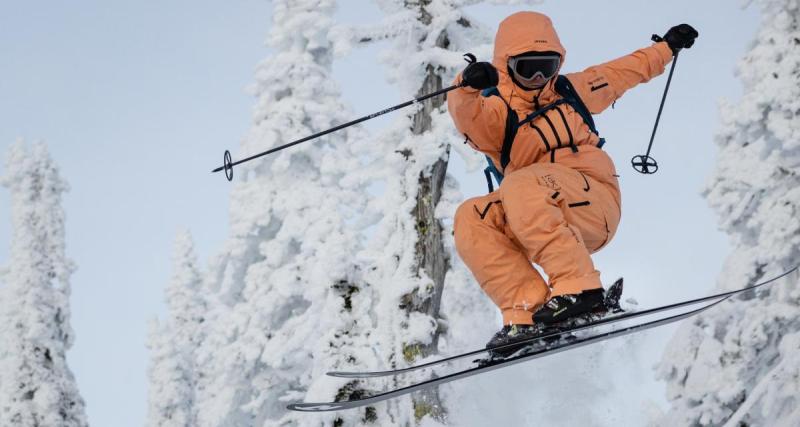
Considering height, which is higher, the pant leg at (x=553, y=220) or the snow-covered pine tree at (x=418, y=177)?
the snow-covered pine tree at (x=418, y=177)

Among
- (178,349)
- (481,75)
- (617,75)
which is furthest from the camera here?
(178,349)

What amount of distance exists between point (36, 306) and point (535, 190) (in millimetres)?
23136

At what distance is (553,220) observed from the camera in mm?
6078

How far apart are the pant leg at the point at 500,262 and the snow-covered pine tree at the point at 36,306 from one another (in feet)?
70.9

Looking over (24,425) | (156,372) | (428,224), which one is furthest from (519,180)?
(156,372)

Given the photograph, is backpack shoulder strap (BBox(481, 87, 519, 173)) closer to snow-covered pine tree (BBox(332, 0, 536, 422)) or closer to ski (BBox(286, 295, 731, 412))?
ski (BBox(286, 295, 731, 412))

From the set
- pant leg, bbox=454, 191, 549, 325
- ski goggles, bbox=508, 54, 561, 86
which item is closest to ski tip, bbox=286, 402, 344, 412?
pant leg, bbox=454, 191, 549, 325

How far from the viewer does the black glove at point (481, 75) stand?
230 inches

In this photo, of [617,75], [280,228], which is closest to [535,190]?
[617,75]

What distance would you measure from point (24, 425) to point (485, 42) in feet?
62.0

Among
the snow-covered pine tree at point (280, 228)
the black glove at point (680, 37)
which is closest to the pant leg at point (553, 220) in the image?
the black glove at point (680, 37)

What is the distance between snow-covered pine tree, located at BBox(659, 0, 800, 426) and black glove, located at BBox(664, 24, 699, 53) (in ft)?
20.4

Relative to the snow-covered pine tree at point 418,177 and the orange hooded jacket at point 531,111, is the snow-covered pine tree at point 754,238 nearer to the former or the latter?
the snow-covered pine tree at point 418,177

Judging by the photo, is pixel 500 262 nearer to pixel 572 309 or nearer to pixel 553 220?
pixel 553 220
